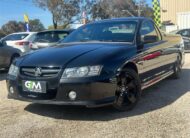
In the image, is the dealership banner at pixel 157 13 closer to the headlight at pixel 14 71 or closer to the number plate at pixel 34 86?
the headlight at pixel 14 71

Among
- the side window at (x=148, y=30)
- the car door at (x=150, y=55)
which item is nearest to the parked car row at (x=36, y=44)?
the side window at (x=148, y=30)

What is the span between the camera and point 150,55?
21.3ft

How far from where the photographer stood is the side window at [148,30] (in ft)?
21.7

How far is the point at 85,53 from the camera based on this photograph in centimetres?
541

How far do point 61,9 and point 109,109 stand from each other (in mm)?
37150

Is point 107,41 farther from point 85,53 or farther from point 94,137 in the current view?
point 94,137

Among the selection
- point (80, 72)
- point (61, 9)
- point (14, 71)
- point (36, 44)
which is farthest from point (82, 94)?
point (61, 9)

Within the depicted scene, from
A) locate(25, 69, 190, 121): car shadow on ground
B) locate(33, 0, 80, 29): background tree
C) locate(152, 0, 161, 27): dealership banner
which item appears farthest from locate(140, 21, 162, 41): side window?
locate(33, 0, 80, 29): background tree

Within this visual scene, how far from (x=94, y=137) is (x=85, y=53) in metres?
1.41

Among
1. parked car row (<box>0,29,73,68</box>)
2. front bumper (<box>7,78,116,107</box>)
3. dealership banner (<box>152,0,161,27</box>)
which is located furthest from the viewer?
dealership banner (<box>152,0,161,27</box>)

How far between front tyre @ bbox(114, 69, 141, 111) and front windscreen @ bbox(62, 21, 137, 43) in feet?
2.46

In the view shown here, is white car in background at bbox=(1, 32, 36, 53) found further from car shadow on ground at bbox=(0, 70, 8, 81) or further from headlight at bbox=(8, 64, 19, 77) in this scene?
headlight at bbox=(8, 64, 19, 77)

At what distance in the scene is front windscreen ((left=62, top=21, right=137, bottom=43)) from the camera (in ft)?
20.7

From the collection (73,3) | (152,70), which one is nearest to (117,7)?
(73,3)
